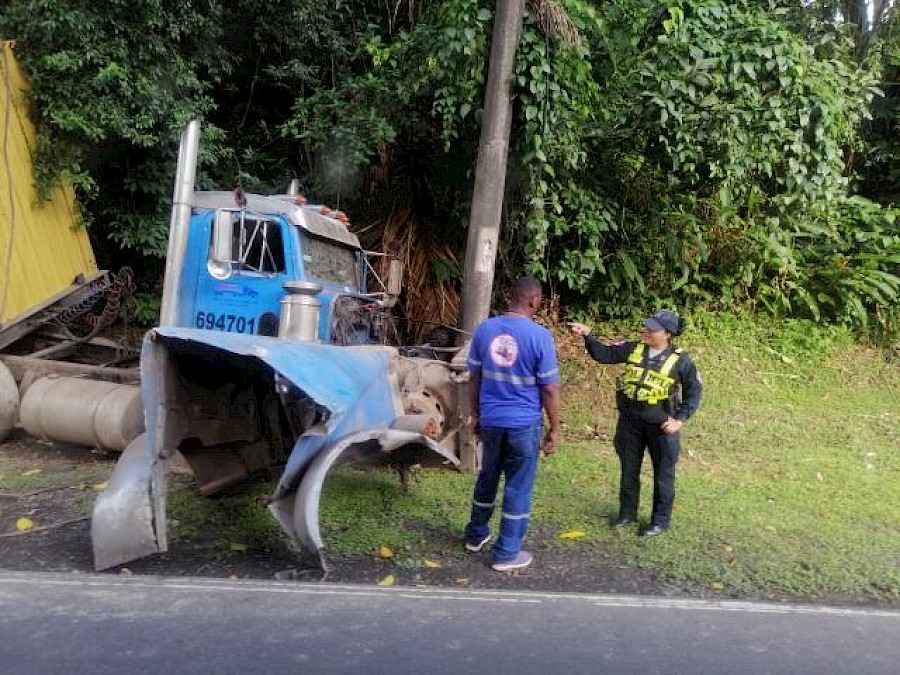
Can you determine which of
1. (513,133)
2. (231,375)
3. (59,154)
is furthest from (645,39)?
(59,154)

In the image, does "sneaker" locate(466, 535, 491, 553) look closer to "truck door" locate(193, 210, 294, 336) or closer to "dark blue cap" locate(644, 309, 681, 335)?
"dark blue cap" locate(644, 309, 681, 335)

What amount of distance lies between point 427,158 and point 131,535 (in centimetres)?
700

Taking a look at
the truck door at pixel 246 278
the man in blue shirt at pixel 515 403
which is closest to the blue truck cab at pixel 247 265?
the truck door at pixel 246 278

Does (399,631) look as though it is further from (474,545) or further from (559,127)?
(559,127)

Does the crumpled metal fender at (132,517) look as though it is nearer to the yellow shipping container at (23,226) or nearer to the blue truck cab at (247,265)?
the blue truck cab at (247,265)

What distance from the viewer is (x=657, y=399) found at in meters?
4.85

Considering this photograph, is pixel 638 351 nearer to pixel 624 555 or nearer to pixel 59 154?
pixel 624 555

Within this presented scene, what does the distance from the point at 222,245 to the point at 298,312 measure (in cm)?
78

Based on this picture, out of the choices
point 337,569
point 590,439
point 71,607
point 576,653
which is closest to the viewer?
point 576,653

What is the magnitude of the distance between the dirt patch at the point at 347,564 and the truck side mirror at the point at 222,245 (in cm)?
194

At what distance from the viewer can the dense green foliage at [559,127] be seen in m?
7.29

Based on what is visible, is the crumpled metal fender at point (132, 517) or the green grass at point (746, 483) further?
the green grass at point (746, 483)

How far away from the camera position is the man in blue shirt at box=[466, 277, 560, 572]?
4363 mm

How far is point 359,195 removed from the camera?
10109 mm
